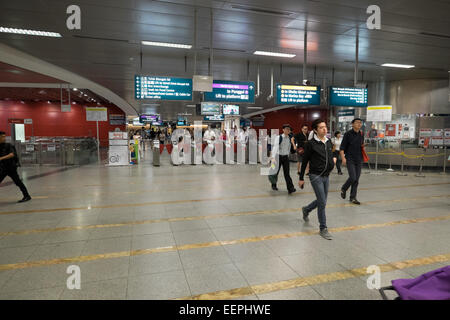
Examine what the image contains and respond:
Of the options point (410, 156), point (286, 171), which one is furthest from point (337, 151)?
point (286, 171)

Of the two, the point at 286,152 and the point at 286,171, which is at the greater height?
the point at 286,152

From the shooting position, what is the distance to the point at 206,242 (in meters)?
3.83

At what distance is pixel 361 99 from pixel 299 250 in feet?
24.7

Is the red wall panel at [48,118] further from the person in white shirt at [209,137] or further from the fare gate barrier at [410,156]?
the fare gate barrier at [410,156]

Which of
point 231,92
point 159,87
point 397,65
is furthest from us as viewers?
point 397,65

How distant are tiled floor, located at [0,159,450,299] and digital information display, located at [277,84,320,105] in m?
3.09

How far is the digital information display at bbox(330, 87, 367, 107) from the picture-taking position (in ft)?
29.7

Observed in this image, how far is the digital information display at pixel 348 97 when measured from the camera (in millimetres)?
9055

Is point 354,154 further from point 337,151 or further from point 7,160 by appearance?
point 7,160

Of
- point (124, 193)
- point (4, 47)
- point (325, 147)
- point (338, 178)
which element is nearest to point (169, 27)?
point (124, 193)

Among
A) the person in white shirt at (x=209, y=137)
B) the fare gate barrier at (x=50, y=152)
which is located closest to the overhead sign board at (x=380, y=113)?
the person in white shirt at (x=209, y=137)

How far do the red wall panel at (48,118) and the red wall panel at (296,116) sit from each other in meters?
15.1

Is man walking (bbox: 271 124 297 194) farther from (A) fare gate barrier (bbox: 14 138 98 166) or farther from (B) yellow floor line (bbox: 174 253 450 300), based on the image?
(A) fare gate barrier (bbox: 14 138 98 166)

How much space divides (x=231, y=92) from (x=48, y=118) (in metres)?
20.0
